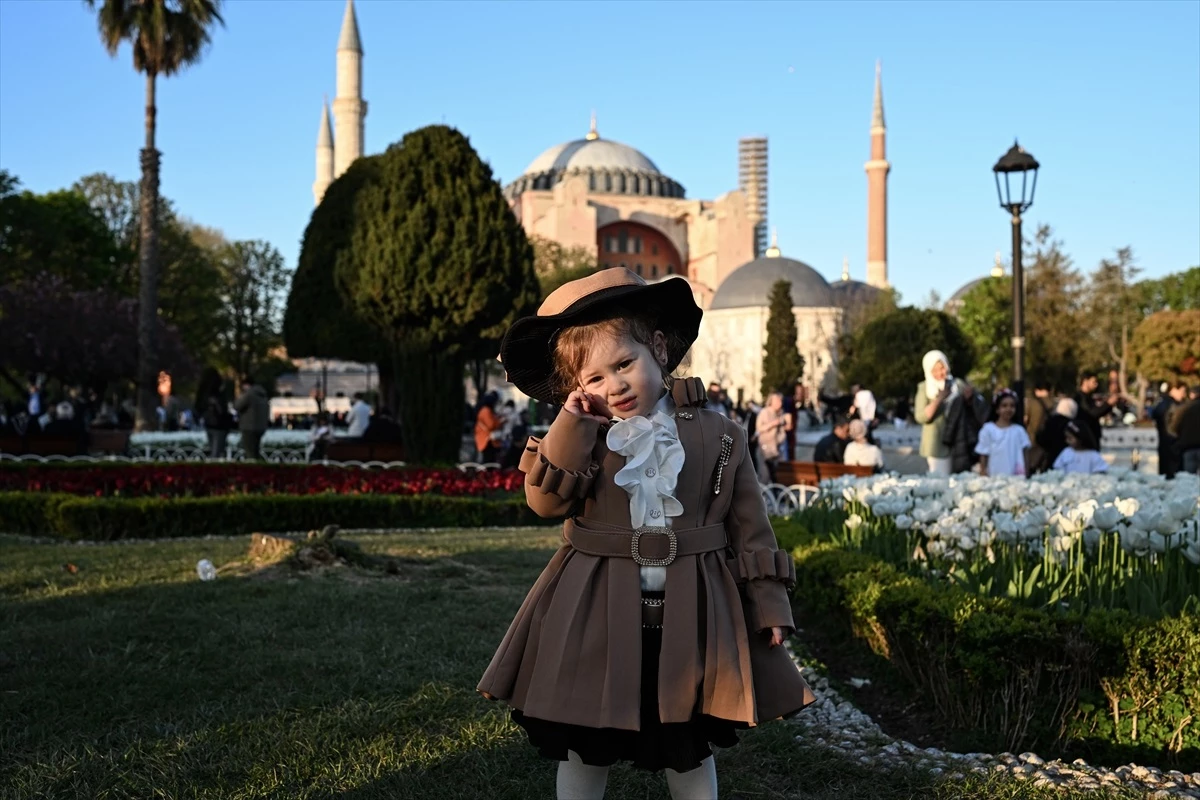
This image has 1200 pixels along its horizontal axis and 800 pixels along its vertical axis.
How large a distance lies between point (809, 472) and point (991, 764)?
24.4 ft

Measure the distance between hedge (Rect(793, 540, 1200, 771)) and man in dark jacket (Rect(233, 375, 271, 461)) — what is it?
11600 millimetres

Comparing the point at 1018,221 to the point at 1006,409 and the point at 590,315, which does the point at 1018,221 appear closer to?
the point at 1006,409

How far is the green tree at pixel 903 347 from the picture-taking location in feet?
147

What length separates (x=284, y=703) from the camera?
3.71 metres

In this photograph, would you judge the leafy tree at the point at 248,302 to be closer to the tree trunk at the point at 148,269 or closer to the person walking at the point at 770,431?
the tree trunk at the point at 148,269

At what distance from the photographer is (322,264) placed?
880 inches

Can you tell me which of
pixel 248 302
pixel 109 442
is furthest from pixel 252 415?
pixel 248 302

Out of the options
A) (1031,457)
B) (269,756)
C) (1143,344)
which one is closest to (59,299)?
(1031,457)

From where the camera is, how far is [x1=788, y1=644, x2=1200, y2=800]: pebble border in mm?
2992

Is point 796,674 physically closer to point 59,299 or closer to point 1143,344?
point 59,299

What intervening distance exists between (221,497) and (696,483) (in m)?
7.62

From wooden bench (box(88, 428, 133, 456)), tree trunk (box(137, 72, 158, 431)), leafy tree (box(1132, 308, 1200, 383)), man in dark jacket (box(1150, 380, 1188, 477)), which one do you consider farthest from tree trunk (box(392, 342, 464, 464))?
leafy tree (box(1132, 308, 1200, 383))

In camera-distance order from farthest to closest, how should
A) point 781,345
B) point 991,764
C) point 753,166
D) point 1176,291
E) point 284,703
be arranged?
point 753,166
point 1176,291
point 781,345
point 284,703
point 991,764

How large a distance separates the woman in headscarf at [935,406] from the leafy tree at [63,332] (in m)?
24.0
